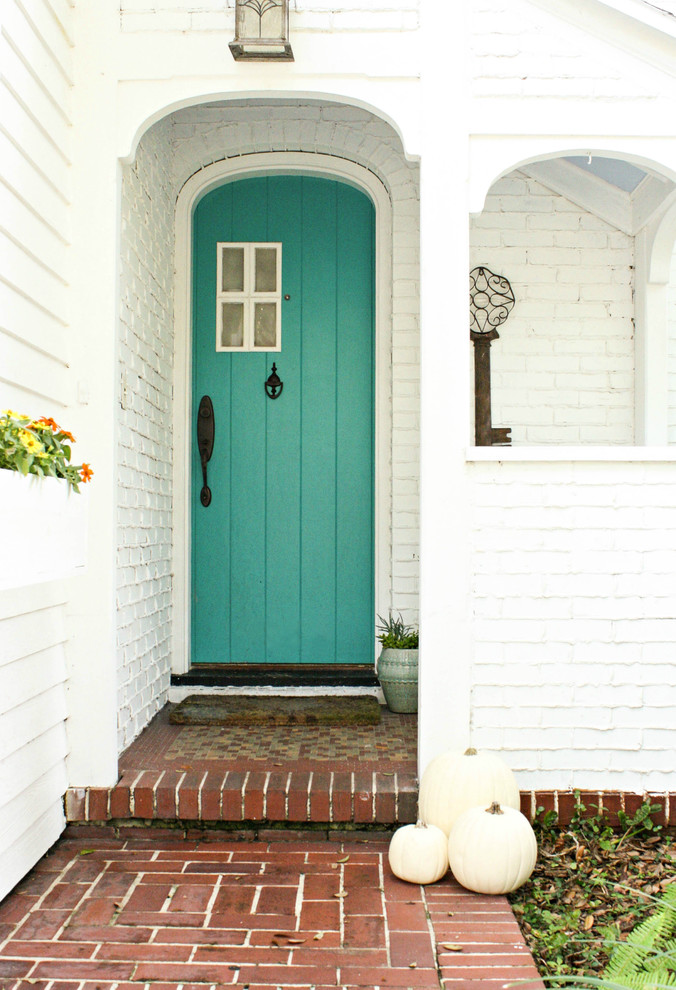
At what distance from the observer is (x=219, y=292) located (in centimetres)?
436

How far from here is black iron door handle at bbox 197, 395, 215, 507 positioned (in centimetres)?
429

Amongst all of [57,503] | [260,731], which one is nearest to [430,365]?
[57,503]

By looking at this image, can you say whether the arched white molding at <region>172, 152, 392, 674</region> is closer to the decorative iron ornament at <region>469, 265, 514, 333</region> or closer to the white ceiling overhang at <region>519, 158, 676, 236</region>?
the decorative iron ornament at <region>469, 265, 514, 333</region>

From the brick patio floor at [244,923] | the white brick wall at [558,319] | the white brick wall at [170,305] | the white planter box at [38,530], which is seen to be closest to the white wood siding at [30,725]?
the brick patio floor at [244,923]

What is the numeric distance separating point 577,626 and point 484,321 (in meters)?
1.74

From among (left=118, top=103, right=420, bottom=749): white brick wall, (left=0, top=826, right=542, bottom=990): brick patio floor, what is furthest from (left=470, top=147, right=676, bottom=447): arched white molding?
(left=0, top=826, right=542, bottom=990): brick patio floor

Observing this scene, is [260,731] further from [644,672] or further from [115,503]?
[644,672]

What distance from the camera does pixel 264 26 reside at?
3.02 meters

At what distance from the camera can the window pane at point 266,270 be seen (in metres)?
4.36

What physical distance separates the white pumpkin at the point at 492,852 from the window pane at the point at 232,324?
265 centimetres

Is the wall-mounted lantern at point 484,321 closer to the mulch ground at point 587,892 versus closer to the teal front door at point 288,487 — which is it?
the teal front door at point 288,487

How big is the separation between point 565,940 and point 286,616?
2276 mm

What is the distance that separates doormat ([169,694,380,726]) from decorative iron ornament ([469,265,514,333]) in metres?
1.93

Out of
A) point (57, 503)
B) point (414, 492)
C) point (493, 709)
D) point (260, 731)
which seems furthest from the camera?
point (414, 492)
